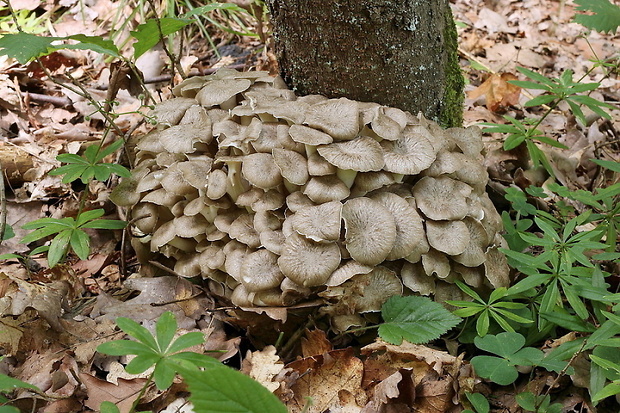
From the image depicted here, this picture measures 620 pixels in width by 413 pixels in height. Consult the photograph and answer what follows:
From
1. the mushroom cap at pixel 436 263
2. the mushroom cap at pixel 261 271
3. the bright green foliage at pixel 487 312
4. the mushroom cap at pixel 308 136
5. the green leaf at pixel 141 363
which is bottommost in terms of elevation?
the bright green foliage at pixel 487 312

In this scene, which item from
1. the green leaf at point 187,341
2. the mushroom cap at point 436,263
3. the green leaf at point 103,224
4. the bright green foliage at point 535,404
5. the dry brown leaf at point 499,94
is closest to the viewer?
the green leaf at point 187,341

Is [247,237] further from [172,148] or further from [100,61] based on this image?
[100,61]

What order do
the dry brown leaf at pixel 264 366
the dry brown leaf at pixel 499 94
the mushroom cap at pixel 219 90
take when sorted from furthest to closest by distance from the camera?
the dry brown leaf at pixel 499 94, the mushroom cap at pixel 219 90, the dry brown leaf at pixel 264 366

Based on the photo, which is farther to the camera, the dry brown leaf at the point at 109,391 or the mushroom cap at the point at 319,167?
the mushroom cap at the point at 319,167

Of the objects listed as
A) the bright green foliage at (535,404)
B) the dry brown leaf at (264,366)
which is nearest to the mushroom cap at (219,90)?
the dry brown leaf at (264,366)

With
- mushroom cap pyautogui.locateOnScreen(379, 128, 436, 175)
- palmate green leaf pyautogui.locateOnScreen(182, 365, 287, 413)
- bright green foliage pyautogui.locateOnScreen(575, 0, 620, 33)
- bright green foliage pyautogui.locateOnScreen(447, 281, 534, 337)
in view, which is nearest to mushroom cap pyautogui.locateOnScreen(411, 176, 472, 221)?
mushroom cap pyautogui.locateOnScreen(379, 128, 436, 175)

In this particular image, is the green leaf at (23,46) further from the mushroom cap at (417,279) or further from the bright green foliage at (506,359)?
the bright green foliage at (506,359)

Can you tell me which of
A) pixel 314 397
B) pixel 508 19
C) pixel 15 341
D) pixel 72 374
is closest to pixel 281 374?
pixel 314 397
